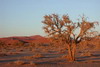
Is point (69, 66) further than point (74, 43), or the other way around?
point (74, 43)

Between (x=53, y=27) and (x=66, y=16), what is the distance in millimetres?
1858

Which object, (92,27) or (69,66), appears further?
(92,27)

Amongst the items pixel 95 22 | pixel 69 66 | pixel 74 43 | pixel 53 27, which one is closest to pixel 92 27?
pixel 95 22

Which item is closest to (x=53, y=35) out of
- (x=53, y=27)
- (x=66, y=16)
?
(x=53, y=27)

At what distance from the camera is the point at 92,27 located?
25.5 meters

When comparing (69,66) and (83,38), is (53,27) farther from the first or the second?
(69,66)

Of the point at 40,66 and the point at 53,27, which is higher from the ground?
the point at 53,27

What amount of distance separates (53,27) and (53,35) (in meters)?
0.89

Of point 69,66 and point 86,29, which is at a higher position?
point 86,29

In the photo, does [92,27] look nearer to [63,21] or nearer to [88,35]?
[88,35]

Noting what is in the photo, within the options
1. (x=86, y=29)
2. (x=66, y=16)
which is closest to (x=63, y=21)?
(x=66, y=16)

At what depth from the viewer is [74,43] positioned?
2603 centimetres

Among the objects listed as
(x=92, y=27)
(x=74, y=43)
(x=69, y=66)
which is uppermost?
(x=92, y=27)

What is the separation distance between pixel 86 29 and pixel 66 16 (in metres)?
2.61
